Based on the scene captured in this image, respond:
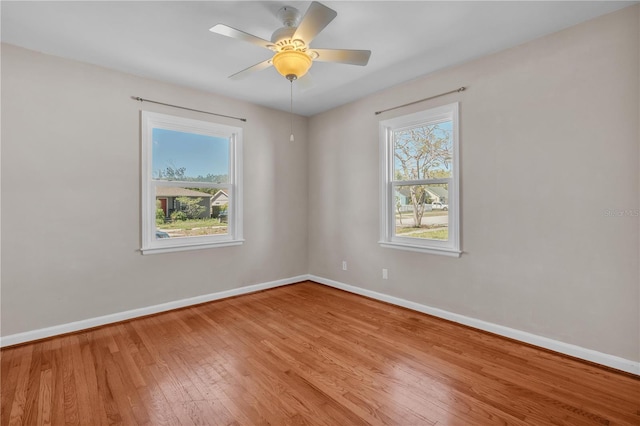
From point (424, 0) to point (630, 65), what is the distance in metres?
1.56

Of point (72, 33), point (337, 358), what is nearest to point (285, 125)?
point (72, 33)

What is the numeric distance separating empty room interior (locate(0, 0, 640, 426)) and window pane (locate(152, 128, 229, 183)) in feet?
0.09

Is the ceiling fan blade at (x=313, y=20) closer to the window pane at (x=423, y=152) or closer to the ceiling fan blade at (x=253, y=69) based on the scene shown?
the ceiling fan blade at (x=253, y=69)

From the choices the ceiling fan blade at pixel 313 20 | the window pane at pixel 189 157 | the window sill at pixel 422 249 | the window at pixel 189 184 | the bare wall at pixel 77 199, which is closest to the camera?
the ceiling fan blade at pixel 313 20

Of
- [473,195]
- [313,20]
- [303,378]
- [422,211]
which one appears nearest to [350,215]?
[422,211]

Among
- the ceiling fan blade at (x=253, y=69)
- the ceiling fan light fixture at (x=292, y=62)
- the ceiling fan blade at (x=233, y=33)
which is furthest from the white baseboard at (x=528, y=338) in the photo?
the ceiling fan blade at (x=233, y=33)

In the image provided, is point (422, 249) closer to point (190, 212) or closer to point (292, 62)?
point (292, 62)

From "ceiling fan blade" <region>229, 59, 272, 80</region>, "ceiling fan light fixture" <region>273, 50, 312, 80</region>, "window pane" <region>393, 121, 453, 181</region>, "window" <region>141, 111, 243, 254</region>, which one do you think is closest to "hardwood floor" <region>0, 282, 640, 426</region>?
"window" <region>141, 111, 243, 254</region>

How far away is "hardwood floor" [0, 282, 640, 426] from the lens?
180cm

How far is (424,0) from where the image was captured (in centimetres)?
216

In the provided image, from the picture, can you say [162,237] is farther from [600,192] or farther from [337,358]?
[600,192]

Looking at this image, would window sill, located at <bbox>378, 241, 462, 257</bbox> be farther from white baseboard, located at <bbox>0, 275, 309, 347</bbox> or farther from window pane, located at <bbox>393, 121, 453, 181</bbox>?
white baseboard, located at <bbox>0, 275, 309, 347</bbox>

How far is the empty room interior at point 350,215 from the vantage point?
81.8 inches

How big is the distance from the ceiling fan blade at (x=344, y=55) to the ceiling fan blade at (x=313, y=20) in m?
0.18
